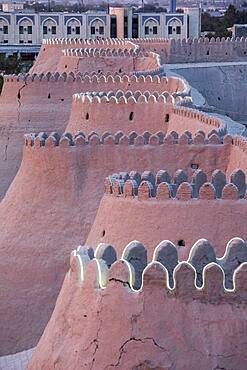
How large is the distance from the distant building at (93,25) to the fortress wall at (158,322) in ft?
183

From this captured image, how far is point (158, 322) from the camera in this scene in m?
8.88

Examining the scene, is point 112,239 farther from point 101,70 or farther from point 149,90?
point 101,70

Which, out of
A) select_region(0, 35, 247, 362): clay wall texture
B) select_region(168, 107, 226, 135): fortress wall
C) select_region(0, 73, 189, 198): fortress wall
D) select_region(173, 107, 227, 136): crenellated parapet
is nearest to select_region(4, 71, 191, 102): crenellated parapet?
select_region(0, 73, 189, 198): fortress wall

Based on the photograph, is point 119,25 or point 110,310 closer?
point 110,310

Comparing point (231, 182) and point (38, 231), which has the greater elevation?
point (231, 182)

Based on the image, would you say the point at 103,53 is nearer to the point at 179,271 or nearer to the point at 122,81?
the point at 122,81

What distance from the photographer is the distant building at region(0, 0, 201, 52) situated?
64.8 metres

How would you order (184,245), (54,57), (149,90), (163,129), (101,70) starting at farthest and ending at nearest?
(54,57) → (101,70) → (149,90) → (163,129) → (184,245)

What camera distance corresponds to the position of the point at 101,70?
95.2 ft

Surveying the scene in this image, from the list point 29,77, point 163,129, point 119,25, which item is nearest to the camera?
point 163,129

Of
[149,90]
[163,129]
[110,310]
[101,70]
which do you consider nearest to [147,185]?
[110,310]

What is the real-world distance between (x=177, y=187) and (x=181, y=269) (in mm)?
3310

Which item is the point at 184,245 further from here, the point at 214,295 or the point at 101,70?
the point at 101,70

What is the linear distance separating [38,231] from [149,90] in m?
6.60
